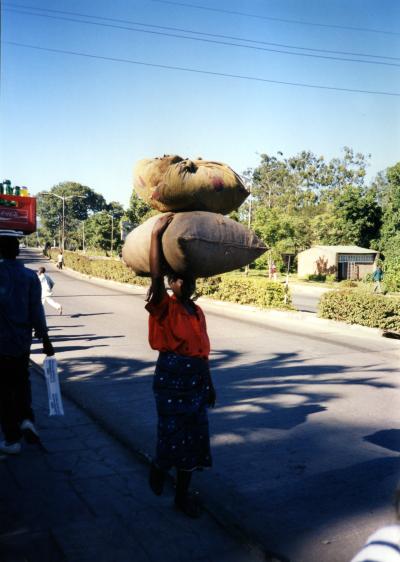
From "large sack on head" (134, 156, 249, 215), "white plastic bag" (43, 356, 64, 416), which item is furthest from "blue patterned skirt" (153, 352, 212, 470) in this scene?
"white plastic bag" (43, 356, 64, 416)

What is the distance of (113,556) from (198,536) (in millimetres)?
520

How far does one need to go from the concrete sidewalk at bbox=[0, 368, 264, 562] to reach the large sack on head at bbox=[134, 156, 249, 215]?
1998 millimetres

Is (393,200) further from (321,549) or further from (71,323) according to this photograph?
(321,549)

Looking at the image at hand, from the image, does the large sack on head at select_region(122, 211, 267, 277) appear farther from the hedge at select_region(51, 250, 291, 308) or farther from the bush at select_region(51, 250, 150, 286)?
the bush at select_region(51, 250, 150, 286)

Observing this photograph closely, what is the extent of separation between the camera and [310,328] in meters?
13.7

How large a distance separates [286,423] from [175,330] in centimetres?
261

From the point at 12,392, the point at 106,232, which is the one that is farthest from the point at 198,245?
the point at 106,232

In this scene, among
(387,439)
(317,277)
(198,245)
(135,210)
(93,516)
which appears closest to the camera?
(93,516)

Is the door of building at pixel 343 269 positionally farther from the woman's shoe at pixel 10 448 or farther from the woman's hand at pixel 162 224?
the woman's hand at pixel 162 224

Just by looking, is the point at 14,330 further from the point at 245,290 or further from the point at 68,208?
the point at 68,208

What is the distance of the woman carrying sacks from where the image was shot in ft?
11.1

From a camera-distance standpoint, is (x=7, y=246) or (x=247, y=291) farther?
(x=247, y=291)

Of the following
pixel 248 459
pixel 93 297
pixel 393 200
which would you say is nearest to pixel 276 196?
pixel 393 200

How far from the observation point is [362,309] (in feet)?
43.9
